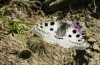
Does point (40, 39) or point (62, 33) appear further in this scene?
point (40, 39)

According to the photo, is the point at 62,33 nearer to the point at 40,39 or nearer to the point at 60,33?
the point at 60,33

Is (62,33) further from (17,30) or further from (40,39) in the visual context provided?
(17,30)

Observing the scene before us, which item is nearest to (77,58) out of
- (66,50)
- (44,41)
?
(66,50)

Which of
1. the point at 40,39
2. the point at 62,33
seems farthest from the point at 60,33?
the point at 40,39
